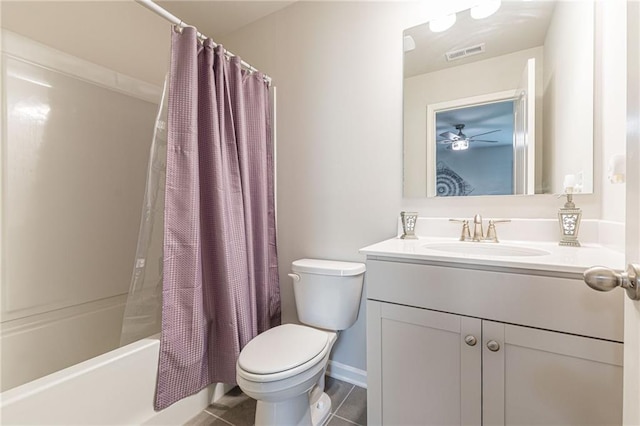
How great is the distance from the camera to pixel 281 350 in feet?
3.81

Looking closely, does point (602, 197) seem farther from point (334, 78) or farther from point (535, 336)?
point (334, 78)

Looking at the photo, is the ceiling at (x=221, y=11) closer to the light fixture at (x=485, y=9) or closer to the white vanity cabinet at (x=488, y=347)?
the light fixture at (x=485, y=9)

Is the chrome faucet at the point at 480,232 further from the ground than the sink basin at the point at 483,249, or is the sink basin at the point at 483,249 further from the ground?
the chrome faucet at the point at 480,232

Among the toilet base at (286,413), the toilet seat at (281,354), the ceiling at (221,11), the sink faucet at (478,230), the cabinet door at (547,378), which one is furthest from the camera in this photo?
the ceiling at (221,11)

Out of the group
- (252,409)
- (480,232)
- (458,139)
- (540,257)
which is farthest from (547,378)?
(252,409)

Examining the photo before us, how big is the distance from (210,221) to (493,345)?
126 centimetres

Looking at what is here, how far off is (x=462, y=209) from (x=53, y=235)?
7.20ft

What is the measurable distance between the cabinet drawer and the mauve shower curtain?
75 cm

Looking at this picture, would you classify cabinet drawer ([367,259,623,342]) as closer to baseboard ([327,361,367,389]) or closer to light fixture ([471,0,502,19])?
baseboard ([327,361,367,389])

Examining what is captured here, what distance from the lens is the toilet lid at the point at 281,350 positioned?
106cm

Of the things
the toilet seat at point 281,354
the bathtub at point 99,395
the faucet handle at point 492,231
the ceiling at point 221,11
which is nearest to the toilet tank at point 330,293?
the toilet seat at point 281,354

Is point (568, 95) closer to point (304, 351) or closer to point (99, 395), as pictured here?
point (304, 351)

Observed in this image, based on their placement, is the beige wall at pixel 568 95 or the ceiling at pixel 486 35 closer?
the beige wall at pixel 568 95

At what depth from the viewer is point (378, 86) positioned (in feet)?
5.05
